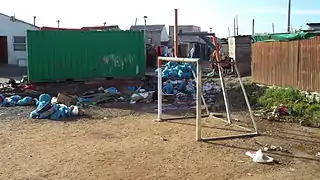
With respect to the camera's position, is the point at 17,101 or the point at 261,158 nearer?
the point at 261,158

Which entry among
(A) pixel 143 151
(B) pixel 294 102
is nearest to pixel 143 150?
(A) pixel 143 151

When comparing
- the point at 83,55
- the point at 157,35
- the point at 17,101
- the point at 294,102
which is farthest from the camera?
the point at 157,35

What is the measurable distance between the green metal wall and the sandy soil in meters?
6.26

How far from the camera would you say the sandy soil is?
6664 mm

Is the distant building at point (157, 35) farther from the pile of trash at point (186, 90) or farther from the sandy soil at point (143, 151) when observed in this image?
the sandy soil at point (143, 151)

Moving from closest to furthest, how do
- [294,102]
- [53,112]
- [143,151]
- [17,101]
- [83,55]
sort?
[143,151] → [53,112] → [294,102] → [17,101] → [83,55]

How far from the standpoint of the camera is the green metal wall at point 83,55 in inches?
683

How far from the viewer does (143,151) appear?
26.3 ft

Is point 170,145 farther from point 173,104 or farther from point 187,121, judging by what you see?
point 173,104

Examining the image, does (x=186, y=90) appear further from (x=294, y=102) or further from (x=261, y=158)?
(x=261, y=158)

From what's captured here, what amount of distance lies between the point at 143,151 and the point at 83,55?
10.7m

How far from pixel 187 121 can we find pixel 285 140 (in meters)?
3.02

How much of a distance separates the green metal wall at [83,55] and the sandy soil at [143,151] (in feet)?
20.5

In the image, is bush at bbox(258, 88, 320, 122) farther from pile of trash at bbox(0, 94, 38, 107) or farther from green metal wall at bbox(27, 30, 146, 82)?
pile of trash at bbox(0, 94, 38, 107)
